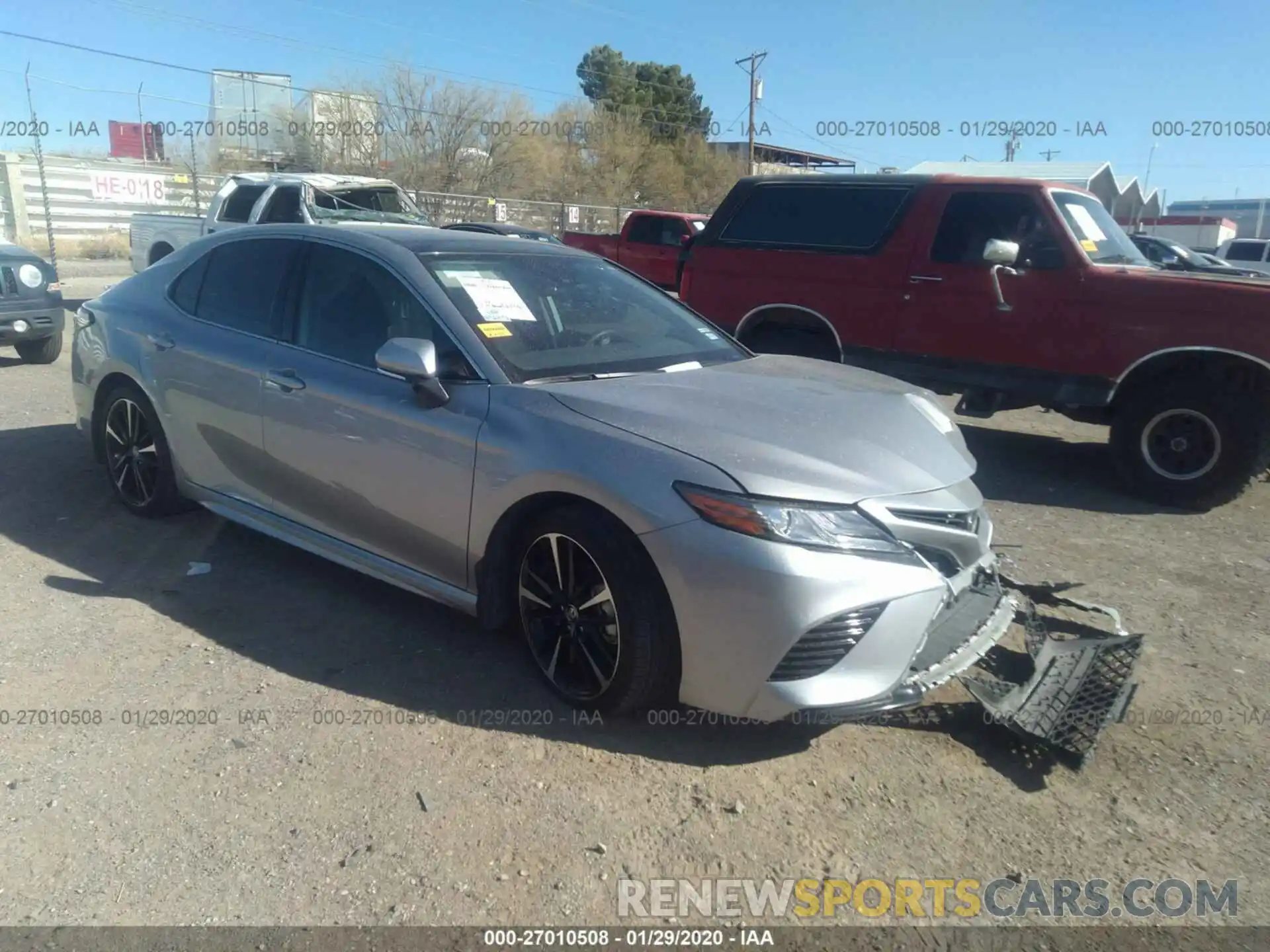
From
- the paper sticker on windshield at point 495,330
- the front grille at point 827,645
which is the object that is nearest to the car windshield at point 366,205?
the paper sticker on windshield at point 495,330

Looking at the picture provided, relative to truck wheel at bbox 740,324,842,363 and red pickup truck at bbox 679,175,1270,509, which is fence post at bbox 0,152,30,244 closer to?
red pickup truck at bbox 679,175,1270,509

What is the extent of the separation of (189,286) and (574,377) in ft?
8.12

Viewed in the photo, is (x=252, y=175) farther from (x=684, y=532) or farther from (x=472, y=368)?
(x=684, y=532)

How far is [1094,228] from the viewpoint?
7.05m

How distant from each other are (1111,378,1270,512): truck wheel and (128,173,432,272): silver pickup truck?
9.65m

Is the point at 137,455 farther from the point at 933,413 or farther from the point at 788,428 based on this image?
the point at 933,413

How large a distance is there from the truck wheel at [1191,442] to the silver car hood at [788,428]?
321cm

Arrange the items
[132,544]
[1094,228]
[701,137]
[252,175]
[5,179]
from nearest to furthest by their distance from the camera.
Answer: [132,544], [1094,228], [252,175], [5,179], [701,137]

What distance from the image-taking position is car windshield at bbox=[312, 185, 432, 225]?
13.0m

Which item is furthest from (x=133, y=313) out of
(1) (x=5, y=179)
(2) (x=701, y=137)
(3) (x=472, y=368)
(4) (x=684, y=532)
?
(2) (x=701, y=137)

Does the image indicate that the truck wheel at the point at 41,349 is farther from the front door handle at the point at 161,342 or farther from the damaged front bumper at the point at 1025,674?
the damaged front bumper at the point at 1025,674

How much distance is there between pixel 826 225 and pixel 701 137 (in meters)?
43.2

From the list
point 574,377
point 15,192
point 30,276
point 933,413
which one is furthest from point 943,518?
point 15,192

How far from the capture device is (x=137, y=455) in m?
5.19
